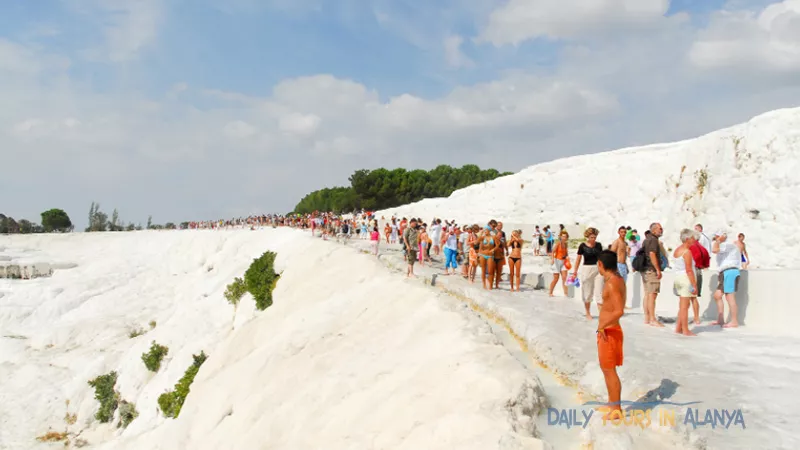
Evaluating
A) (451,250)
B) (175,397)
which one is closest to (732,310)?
(451,250)

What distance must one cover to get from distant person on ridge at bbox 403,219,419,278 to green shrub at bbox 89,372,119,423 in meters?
11.4

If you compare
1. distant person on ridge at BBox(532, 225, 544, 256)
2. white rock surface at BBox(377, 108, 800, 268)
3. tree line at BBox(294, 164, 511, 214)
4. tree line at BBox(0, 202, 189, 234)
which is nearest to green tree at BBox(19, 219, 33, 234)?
tree line at BBox(0, 202, 189, 234)

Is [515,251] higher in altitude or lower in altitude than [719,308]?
higher

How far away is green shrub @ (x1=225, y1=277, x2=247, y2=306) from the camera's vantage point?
2225 centimetres

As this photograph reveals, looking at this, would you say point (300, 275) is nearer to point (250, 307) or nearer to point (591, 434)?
point (250, 307)

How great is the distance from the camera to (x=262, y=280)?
848 inches

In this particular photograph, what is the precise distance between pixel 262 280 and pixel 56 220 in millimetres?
84156

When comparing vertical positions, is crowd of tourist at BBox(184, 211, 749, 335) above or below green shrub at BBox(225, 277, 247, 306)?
above

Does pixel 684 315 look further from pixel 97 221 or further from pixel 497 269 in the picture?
pixel 97 221

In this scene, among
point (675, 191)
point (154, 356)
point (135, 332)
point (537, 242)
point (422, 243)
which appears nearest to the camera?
point (422, 243)

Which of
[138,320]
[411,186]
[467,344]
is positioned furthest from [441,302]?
[411,186]

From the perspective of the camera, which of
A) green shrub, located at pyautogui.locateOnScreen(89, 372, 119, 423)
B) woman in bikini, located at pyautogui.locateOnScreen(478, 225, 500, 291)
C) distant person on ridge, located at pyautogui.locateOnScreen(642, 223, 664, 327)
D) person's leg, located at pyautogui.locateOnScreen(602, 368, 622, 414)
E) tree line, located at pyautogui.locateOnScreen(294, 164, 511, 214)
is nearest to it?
person's leg, located at pyautogui.locateOnScreen(602, 368, 622, 414)

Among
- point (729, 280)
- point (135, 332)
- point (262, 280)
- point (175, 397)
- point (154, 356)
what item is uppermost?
point (729, 280)

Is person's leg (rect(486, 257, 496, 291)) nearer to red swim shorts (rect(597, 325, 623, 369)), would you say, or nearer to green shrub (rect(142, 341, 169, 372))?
red swim shorts (rect(597, 325, 623, 369))
